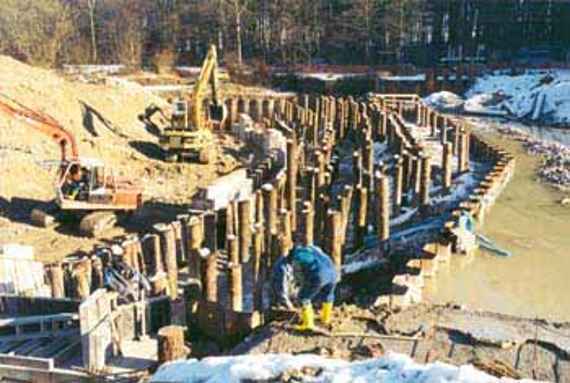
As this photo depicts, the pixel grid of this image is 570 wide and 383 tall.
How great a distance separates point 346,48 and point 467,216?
34.4 metres

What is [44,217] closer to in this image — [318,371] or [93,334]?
[93,334]

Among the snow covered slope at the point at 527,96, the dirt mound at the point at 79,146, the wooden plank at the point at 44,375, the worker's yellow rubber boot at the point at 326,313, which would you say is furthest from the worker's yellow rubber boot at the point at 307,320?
the snow covered slope at the point at 527,96

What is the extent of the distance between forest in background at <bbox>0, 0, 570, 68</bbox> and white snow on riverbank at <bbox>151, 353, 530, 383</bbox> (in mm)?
39404

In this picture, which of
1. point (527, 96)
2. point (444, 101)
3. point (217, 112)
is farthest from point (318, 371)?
Result: point (527, 96)

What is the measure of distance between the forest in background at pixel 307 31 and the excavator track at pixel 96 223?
29.4 meters

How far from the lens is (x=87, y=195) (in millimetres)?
16344

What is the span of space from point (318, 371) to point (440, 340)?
2140mm

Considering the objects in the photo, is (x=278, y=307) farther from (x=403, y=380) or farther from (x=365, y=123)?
(x=365, y=123)

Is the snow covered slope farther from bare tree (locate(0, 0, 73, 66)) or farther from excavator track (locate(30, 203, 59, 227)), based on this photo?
bare tree (locate(0, 0, 73, 66))

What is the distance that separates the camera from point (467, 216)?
575 inches

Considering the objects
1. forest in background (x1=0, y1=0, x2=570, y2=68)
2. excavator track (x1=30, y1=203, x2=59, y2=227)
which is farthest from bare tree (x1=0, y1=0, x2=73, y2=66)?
excavator track (x1=30, y1=203, x2=59, y2=227)

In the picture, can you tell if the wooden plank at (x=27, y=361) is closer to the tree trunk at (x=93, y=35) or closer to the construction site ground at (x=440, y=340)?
the construction site ground at (x=440, y=340)

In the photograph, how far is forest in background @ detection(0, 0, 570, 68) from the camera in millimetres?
46406

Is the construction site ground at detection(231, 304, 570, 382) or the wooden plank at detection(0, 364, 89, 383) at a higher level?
the construction site ground at detection(231, 304, 570, 382)
